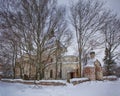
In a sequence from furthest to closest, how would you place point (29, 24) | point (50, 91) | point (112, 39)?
point (112, 39) → point (29, 24) → point (50, 91)

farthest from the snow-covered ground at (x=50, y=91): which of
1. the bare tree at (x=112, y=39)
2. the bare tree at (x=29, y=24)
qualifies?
the bare tree at (x=112, y=39)

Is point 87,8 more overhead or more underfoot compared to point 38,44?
more overhead

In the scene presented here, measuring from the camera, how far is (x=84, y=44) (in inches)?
595

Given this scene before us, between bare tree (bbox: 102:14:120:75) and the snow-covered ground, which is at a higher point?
bare tree (bbox: 102:14:120:75)

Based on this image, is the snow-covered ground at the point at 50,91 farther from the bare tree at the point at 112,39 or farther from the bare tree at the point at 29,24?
the bare tree at the point at 112,39

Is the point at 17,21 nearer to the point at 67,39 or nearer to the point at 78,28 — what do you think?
the point at 67,39

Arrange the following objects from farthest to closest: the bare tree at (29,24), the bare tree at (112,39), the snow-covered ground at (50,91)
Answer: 1. the bare tree at (112,39)
2. the bare tree at (29,24)
3. the snow-covered ground at (50,91)

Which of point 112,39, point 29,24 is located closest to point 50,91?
point 29,24

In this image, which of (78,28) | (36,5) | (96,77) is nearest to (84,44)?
(78,28)

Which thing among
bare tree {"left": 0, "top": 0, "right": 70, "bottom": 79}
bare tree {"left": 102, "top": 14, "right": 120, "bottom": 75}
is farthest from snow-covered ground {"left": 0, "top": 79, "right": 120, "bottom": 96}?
bare tree {"left": 102, "top": 14, "right": 120, "bottom": 75}

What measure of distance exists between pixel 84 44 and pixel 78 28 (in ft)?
4.30

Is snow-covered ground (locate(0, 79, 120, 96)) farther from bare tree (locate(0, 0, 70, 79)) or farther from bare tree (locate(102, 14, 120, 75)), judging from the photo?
bare tree (locate(102, 14, 120, 75))

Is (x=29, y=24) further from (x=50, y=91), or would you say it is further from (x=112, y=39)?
A: (x=112, y=39)

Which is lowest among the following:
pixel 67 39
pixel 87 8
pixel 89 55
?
pixel 89 55
